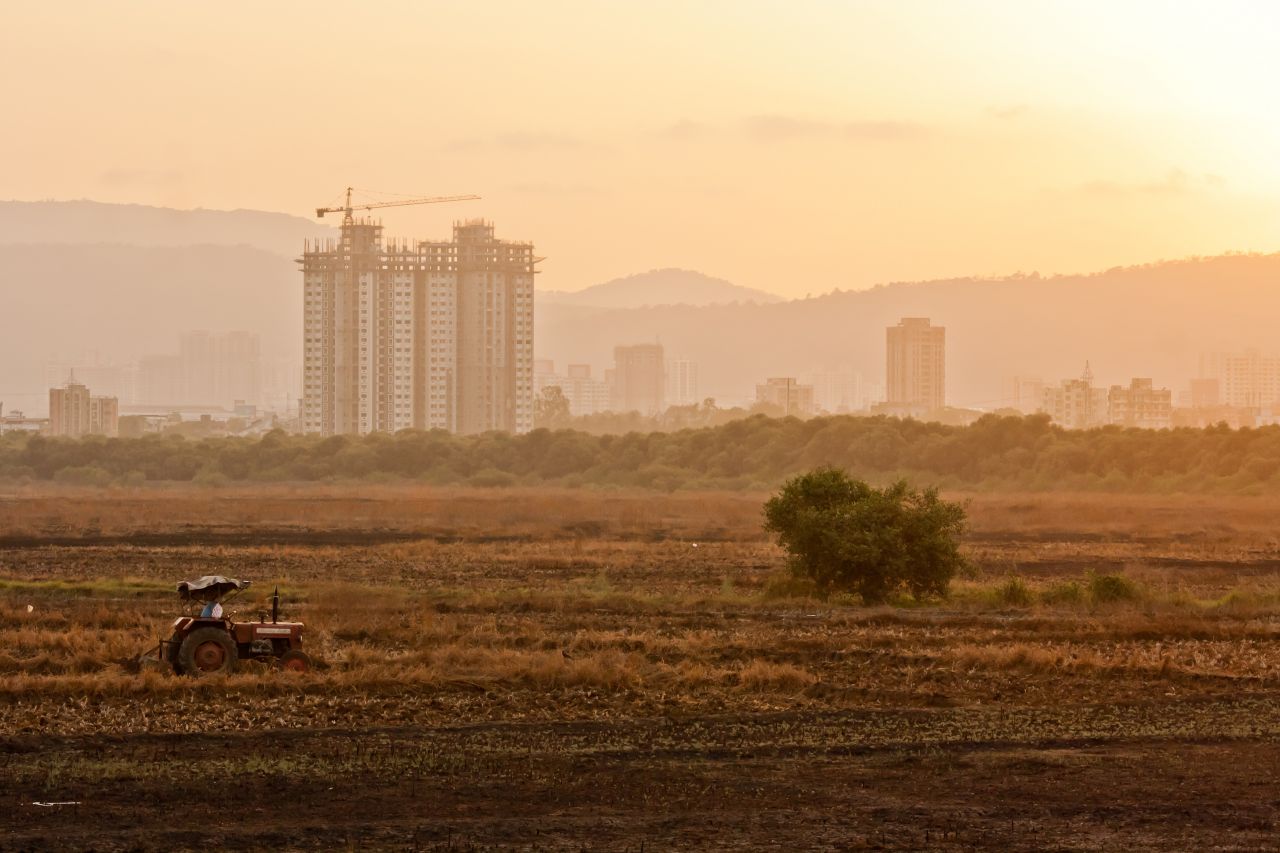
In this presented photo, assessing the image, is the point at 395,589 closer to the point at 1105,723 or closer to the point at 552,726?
the point at 552,726

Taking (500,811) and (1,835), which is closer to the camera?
(1,835)

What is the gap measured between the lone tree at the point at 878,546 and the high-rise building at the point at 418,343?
515ft

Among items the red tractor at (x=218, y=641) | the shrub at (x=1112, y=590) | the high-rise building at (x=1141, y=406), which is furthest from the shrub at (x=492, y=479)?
the high-rise building at (x=1141, y=406)

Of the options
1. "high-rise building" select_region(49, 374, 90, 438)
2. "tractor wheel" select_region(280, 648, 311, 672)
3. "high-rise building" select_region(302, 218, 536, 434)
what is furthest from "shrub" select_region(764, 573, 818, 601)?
"high-rise building" select_region(49, 374, 90, 438)

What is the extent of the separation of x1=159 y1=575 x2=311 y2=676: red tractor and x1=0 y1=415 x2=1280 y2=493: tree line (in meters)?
77.2

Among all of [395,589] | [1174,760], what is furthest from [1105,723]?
[395,589]

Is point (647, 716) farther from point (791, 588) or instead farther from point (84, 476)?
point (84, 476)

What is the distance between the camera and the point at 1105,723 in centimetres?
2016

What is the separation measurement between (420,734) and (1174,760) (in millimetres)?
8270

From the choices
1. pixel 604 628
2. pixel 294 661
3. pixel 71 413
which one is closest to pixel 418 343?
pixel 71 413

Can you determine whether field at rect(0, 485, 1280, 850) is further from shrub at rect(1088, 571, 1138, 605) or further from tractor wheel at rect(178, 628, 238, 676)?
tractor wheel at rect(178, 628, 238, 676)

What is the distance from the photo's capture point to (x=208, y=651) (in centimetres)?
2195

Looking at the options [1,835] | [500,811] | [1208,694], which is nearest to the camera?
[1,835]

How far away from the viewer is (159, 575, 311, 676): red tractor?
21.9 m
